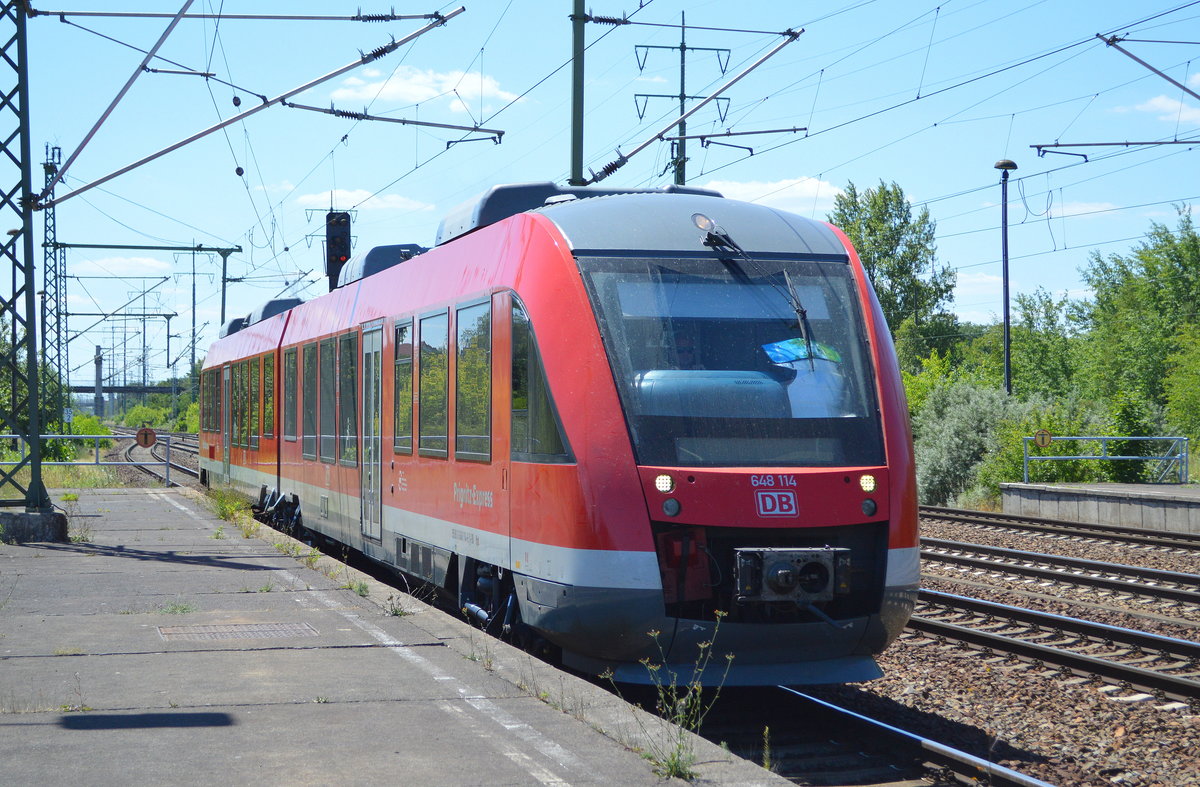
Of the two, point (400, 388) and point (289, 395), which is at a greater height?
point (289, 395)

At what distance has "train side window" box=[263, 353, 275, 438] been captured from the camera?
18167 mm

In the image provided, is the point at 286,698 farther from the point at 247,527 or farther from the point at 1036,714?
the point at 247,527

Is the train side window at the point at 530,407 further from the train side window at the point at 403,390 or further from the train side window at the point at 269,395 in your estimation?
the train side window at the point at 269,395

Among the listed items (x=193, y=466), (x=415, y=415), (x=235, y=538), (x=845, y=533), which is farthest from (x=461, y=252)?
(x=193, y=466)

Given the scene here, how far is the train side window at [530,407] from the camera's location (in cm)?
745

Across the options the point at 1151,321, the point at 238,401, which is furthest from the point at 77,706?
the point at 1151,321

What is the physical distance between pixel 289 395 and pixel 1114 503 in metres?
13.3

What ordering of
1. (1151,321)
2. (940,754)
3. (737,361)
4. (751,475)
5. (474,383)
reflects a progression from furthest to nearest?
(1151,321)
(474,383)
(737,361)
(751,475)
(940,754)

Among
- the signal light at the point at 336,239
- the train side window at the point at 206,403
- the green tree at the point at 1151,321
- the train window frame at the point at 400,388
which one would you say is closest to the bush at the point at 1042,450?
the signal light at the point at 336,239

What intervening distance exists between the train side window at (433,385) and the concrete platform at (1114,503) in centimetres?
1362

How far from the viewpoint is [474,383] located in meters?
8.89

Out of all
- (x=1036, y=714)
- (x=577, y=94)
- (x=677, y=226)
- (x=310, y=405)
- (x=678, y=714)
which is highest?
(x=577, y=94)

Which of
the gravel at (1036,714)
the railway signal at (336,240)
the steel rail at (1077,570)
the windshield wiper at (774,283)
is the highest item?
the railway signal at (336,240)

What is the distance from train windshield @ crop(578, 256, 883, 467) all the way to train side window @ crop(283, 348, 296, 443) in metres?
9.70
